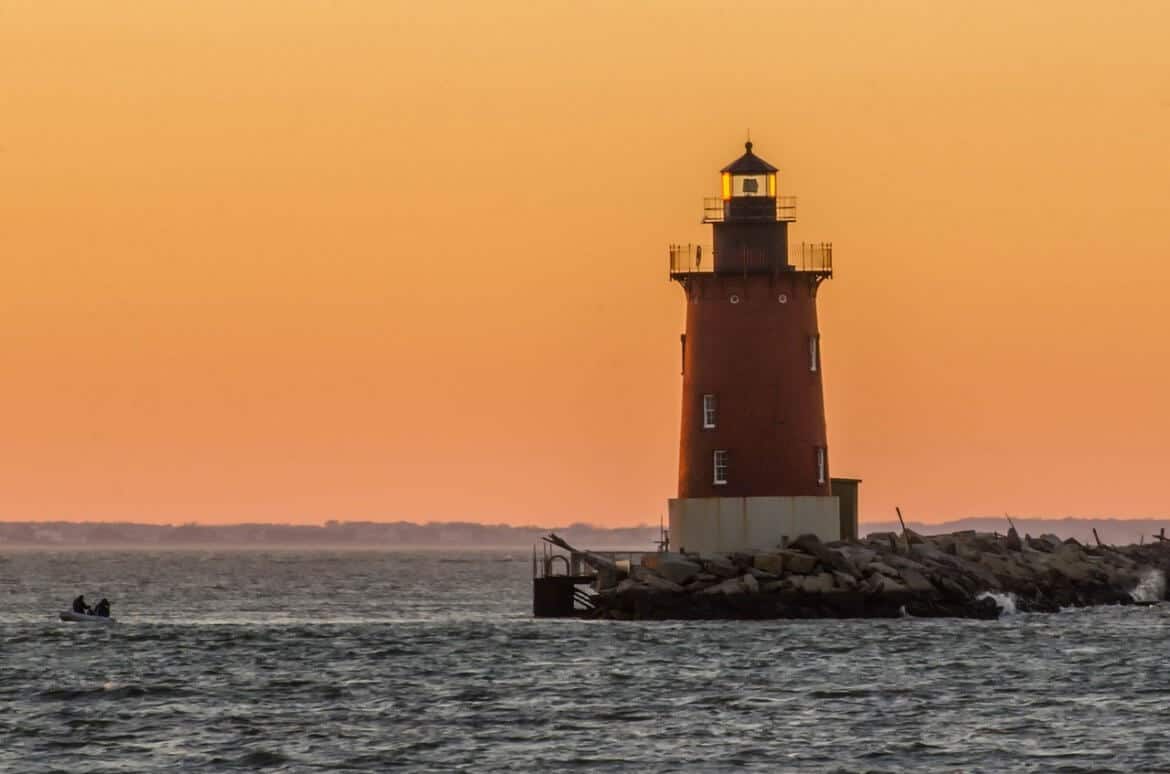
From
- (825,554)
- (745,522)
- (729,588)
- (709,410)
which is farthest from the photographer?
(709,410)

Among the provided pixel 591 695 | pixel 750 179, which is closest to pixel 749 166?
pixel 750 179

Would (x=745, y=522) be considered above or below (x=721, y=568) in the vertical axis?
above

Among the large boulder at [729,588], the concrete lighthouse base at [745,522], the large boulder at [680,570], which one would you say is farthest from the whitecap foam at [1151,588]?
the large boulder at [680,570]

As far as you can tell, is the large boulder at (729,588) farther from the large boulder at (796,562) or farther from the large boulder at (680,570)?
the large boulder at (796,562)

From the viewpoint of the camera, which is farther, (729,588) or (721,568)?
(721,568)

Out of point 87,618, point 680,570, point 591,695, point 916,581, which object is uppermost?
point 680,570

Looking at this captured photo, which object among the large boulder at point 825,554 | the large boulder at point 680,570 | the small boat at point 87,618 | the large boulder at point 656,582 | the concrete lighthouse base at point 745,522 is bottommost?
the small boat at point 87,618

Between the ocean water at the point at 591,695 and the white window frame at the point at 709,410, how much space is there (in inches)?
228

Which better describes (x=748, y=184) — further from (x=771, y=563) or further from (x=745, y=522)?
(x=771, y=563)

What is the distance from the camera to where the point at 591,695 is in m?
47.4

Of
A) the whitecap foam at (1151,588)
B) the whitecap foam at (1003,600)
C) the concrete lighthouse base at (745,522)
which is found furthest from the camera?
the whitecap foam at (1151,588)

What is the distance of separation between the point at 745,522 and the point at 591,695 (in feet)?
55.9

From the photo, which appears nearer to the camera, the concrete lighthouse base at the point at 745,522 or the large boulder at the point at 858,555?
the large boulder at the point at 858,555

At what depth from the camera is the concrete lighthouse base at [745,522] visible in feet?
209
